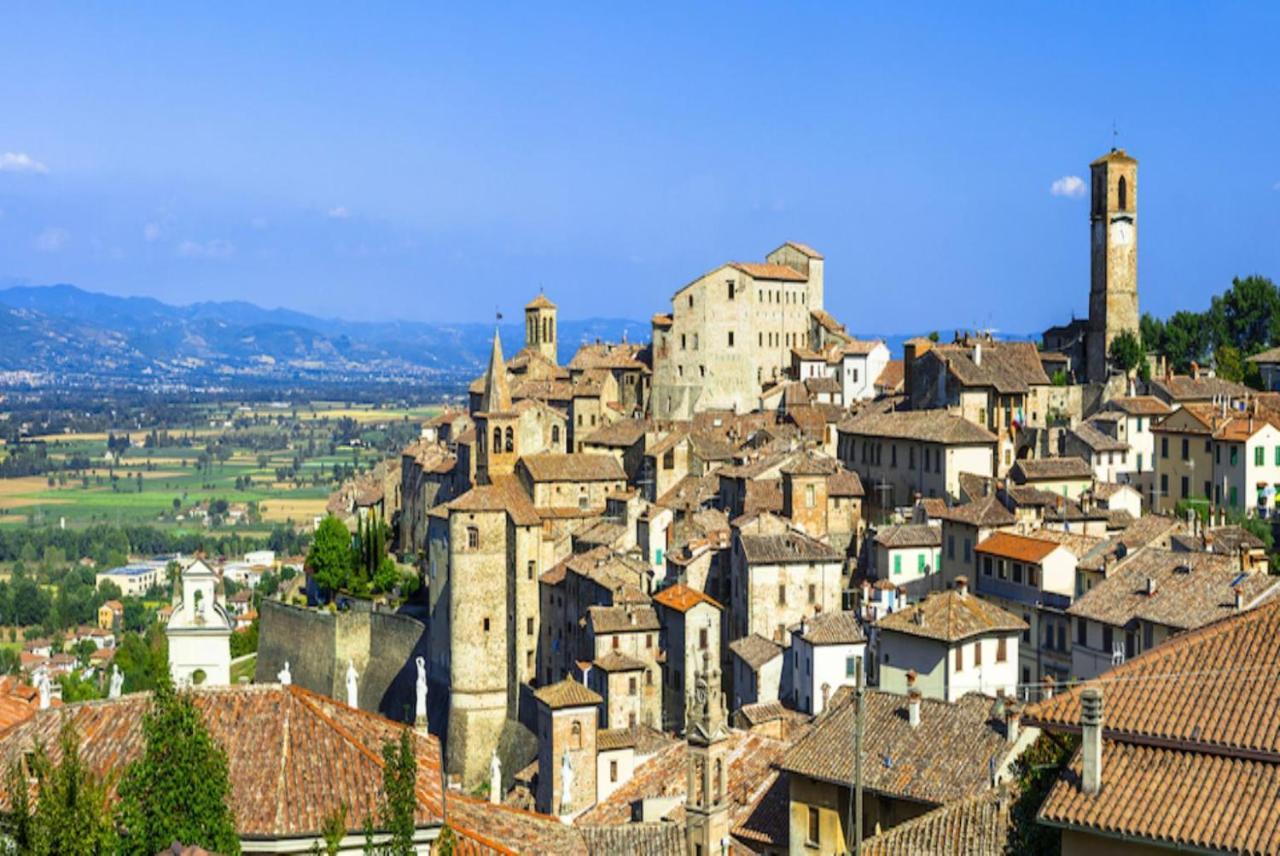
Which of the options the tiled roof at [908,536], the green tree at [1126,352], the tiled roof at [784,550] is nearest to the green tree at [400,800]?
the tiled roof at [784,550]

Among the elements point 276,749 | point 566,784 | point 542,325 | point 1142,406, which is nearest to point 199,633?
point 276,749

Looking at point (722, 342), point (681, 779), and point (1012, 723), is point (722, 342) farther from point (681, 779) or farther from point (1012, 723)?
point (1012, 723)

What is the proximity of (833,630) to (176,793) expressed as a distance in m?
31.5

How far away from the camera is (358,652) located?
6994 centimetres

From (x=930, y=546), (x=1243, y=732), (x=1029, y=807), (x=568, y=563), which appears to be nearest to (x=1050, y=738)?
(x=1029, y=807)

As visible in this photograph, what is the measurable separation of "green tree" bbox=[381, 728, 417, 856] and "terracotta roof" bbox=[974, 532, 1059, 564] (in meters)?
32.1

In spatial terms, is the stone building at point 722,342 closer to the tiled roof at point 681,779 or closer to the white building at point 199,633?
the tiled roof at point 681,779

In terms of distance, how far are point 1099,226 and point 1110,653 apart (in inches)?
1616

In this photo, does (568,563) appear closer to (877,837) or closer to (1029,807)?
(877,837)

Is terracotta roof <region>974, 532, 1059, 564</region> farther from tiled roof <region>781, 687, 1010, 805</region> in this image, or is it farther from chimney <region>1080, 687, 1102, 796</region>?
chimney <region>1080, 687, 1102, 796</region>

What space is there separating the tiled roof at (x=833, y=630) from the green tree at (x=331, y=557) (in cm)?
3171

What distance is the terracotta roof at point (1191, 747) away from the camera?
53.9 feet

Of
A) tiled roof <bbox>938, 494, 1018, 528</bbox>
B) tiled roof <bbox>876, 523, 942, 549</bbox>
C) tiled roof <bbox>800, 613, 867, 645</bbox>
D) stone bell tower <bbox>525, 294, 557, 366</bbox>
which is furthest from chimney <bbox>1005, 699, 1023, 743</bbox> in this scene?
stone bell tower <bbox>525, 294, 557, 366</bbox>

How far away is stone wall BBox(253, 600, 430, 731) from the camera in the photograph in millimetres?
67250
